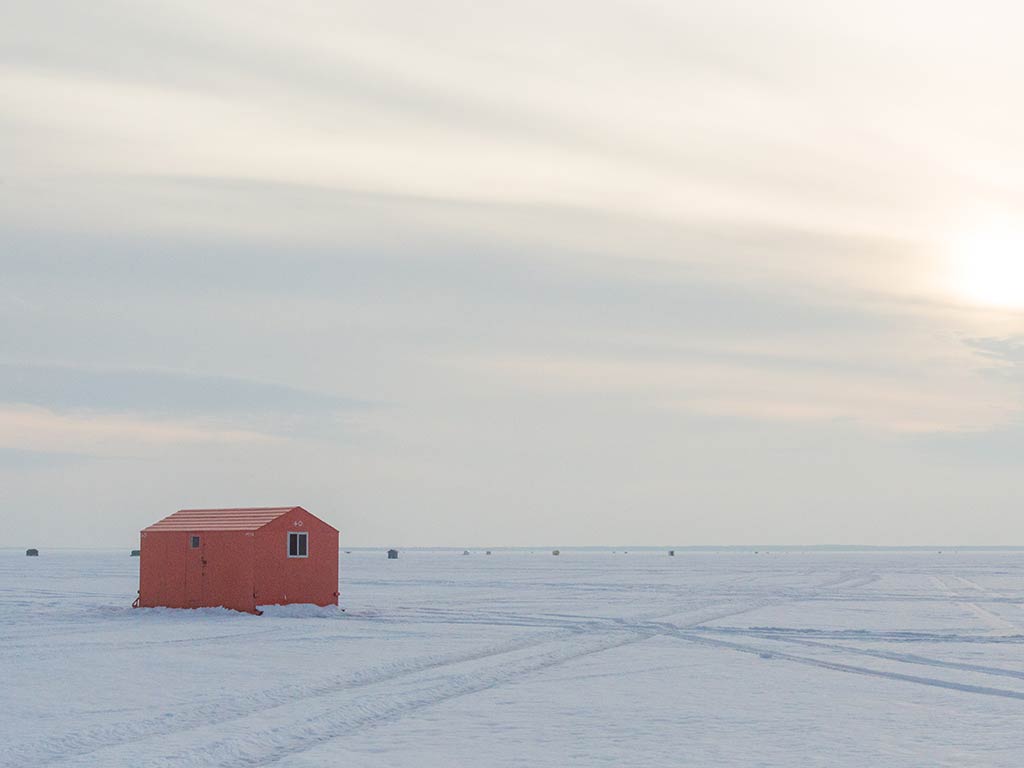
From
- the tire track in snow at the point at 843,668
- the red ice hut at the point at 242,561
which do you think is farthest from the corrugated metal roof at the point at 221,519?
the tire track in snow at the point at 843,668

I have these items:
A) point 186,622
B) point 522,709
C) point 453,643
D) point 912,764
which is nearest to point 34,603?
point 186,622

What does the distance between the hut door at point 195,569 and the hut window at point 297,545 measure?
325cm

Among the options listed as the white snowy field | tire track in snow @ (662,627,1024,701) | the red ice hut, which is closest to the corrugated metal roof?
the red ice hut

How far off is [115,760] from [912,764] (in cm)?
1045

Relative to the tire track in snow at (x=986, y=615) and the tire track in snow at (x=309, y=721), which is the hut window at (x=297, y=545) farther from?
the tire track in snow at (x=986, y=615)

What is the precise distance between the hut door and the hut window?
128 inches

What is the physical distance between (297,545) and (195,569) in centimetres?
390

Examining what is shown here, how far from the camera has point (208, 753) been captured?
16.1 meters

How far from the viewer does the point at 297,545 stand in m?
43.5

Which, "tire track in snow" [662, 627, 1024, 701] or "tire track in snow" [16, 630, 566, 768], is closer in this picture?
"tire track in snow" [16, 630, 566, 768]

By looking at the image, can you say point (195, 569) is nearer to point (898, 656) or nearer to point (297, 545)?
point (297, 545)

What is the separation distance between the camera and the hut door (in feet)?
143

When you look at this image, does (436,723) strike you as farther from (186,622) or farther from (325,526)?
(325,526)

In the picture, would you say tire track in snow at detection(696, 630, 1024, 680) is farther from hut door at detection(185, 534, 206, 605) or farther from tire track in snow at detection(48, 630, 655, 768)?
hut door at detection(185, 534, 206, 605)
